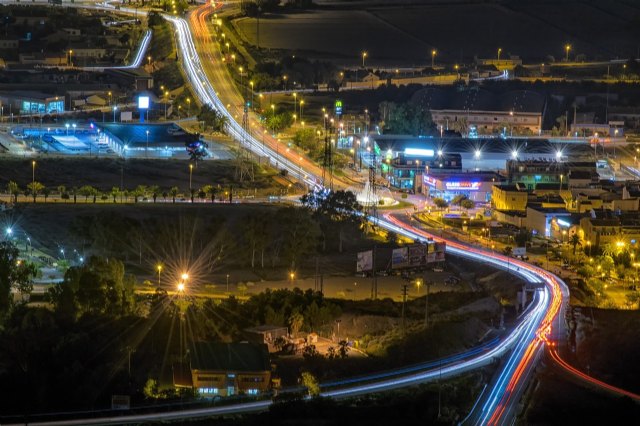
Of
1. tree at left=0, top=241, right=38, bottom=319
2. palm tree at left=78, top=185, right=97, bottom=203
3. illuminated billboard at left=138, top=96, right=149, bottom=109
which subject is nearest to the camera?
tree at left=0, top=241, right=38, bottom=319

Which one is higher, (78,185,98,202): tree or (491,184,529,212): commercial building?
(78,185,98,202): tree

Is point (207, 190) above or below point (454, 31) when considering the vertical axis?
below

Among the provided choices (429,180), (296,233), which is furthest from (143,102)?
(296,233)

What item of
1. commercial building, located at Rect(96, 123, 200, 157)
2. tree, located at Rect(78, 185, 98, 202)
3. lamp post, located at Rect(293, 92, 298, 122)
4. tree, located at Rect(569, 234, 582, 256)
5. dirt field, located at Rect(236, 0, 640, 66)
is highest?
dirt field, located at Rect(236, 0, 640, 66)

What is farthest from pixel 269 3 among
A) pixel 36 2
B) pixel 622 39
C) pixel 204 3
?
pixel 622 39

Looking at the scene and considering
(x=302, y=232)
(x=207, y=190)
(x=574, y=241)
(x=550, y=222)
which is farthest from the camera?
(x=207, y=190)

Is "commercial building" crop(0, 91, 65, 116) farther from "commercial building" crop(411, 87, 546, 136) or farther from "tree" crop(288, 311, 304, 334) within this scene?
"tree" crop(288, 311, 304, 334)

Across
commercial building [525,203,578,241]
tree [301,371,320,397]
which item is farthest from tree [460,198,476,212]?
tree [301,371,320,397]

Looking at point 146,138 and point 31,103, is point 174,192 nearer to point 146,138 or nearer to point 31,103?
point 146,138
